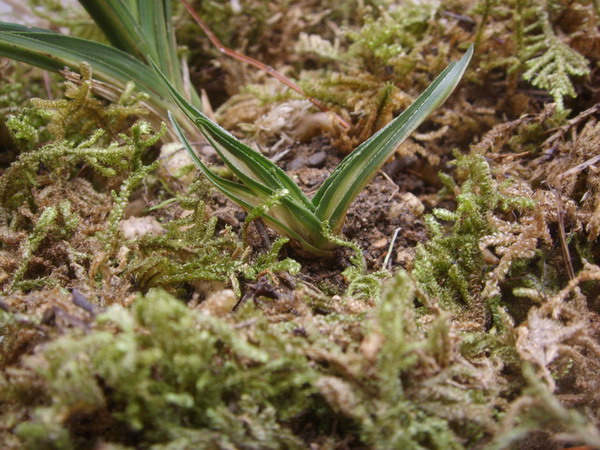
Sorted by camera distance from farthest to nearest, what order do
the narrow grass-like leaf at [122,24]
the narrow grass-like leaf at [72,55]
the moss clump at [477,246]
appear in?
the narrow grass-like leaf at [122,24] < the narrow grass-like leaf at [72,55] < the moss clump at [477,246]

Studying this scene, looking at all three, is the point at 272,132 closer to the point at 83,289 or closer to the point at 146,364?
the point at 83,289

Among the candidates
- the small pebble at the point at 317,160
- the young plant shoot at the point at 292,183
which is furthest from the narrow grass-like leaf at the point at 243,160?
the small pebble at the point at 317,160

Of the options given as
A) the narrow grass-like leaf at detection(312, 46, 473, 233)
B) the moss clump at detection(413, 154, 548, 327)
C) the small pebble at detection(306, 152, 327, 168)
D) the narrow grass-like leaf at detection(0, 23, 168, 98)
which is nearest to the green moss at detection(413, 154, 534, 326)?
the moss clump at detection(413, 154, 548, 327)

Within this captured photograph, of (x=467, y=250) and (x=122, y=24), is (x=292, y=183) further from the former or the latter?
(x=122, y=24)

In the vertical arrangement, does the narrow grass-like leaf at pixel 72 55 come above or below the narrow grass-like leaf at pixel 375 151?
above

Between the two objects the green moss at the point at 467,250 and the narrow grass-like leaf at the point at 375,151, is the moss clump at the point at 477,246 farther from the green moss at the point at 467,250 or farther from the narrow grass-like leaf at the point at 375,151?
the narrow grass-like leaf at the point at 375,151

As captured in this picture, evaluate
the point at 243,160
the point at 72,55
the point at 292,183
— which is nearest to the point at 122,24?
the point at 72,55

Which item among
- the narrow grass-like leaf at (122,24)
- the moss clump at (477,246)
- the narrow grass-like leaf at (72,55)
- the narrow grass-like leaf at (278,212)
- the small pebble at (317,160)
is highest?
the narrow grass-like leaf at (122,24)
